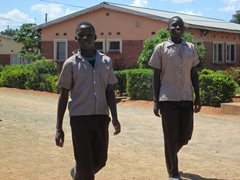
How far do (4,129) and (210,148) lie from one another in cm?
441

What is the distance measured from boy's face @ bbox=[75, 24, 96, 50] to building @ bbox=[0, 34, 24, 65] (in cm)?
3811

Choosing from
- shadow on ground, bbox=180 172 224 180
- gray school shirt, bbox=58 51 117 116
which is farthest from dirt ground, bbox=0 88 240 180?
gray school shirt, bbox=58 51 117 116

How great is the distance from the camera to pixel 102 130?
15.0 feet

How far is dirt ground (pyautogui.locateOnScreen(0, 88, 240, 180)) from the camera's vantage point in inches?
243

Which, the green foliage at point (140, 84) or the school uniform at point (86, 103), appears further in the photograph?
the green foliage at point (140, 84)

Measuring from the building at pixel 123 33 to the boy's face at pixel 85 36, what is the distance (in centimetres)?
1930

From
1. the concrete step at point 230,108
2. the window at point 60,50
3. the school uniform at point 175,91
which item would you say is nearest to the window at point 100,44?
the window at point 60,50

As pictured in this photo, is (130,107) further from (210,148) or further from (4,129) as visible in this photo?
(210,148)

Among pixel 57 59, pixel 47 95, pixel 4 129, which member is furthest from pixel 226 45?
pixel 4 129

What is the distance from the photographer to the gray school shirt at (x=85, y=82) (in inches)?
178

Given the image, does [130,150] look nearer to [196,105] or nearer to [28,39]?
[196,105]

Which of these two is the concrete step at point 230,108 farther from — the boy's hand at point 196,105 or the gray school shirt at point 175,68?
the gray school shirt at point 175,68

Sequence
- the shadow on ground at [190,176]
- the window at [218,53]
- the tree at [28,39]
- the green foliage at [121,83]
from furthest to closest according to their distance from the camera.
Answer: the tree at [28,39] → the window at [218,53] → the green foliage at [121,83] → the shadow on ground at [190,176]

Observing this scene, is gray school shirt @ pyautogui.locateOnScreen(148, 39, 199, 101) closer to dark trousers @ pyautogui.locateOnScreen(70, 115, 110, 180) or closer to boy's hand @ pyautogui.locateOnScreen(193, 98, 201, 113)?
boy's hand @ pyautogui.locateOnScreen(193, 98, 201, 113)
